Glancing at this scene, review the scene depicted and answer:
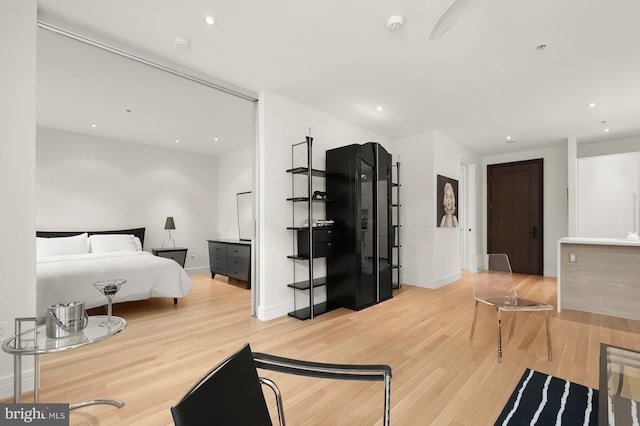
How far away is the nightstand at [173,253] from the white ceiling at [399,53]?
2.68 metres

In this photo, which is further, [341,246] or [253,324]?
[341,246]

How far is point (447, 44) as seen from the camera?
2.60 m

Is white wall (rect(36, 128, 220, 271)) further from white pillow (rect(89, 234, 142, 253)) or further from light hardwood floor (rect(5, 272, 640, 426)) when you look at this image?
light hardwood floor (rect(5, 272, 640, 426))

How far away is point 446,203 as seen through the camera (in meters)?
5.36

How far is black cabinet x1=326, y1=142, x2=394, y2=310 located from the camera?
382 centimetres

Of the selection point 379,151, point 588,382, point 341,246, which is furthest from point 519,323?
point 379,151

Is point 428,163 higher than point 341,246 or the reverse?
higher

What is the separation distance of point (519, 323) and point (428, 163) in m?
2.77

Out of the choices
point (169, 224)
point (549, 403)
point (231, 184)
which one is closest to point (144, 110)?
point (169, 224)

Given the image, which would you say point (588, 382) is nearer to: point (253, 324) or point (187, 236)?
point (253, 324)

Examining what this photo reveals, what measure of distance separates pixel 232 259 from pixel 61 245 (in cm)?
253

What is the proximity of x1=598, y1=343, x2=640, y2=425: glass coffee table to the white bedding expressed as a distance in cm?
413

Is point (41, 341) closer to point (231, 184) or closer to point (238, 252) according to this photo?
point (238, 252)

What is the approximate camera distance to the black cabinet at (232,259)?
5172 millimetres
